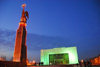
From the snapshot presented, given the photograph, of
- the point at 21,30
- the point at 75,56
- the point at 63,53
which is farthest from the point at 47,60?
the point at 21,30

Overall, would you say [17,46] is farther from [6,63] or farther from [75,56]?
[75,56]

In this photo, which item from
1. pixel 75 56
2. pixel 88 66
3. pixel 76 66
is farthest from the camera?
pixel 75 56

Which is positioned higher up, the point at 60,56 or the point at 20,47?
the point at 20,47

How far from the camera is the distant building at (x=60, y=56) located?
90.5ft

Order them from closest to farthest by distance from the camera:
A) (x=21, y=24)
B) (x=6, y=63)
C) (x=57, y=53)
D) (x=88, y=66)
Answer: (x=6, y=63)
(x=88, y=66)
(x=57, y=53)
(x=21, y=24)

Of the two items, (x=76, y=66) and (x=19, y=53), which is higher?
(x=19, y=53)

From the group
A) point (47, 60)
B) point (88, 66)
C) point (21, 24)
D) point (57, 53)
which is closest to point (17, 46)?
point (21, 24)

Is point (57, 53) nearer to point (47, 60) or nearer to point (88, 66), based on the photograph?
point (47, 60)

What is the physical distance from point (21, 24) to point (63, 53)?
1522 centimetres

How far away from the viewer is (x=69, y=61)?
89.9 ft

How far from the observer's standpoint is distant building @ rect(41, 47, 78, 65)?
1086 inches

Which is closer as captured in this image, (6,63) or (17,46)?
(6,63)

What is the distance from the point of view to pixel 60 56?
28891 mm

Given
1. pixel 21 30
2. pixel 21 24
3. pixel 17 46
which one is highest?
pixel 21 24
